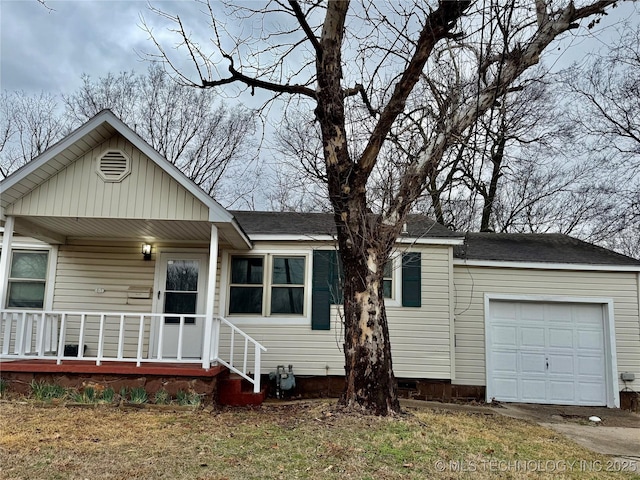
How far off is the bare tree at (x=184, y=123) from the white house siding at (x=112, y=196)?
501 inches

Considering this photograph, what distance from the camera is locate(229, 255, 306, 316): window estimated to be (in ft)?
28.8

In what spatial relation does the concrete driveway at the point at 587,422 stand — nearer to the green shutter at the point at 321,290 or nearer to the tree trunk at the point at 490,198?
the green shutter at the point at 321,290

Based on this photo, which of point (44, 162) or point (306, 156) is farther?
point (306, 156)

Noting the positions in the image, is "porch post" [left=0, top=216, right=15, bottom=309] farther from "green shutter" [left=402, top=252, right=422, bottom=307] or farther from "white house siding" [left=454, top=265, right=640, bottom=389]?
"white house siding" [left=454, top=265, right=640, bottom=389]

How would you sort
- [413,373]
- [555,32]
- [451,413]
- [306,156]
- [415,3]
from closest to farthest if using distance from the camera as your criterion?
[415,3]
[555,32]
[451,413]
[413,373]
[306,156]

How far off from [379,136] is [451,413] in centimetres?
426

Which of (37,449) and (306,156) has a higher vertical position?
(306,156)

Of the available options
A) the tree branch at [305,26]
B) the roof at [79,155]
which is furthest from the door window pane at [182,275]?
the tree branch at [305,26]

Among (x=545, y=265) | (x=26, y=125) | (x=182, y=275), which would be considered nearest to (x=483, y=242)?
(x=545, y=265)

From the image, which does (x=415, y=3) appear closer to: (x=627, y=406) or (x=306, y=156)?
(x=306, y=156)

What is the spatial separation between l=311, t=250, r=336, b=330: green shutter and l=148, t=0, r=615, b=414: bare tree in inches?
102

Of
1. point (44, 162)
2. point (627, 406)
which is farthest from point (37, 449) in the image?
point (627, 406)

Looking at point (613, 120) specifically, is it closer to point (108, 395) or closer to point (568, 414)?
point (568, 414)

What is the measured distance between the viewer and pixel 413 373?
8680 millimetres
